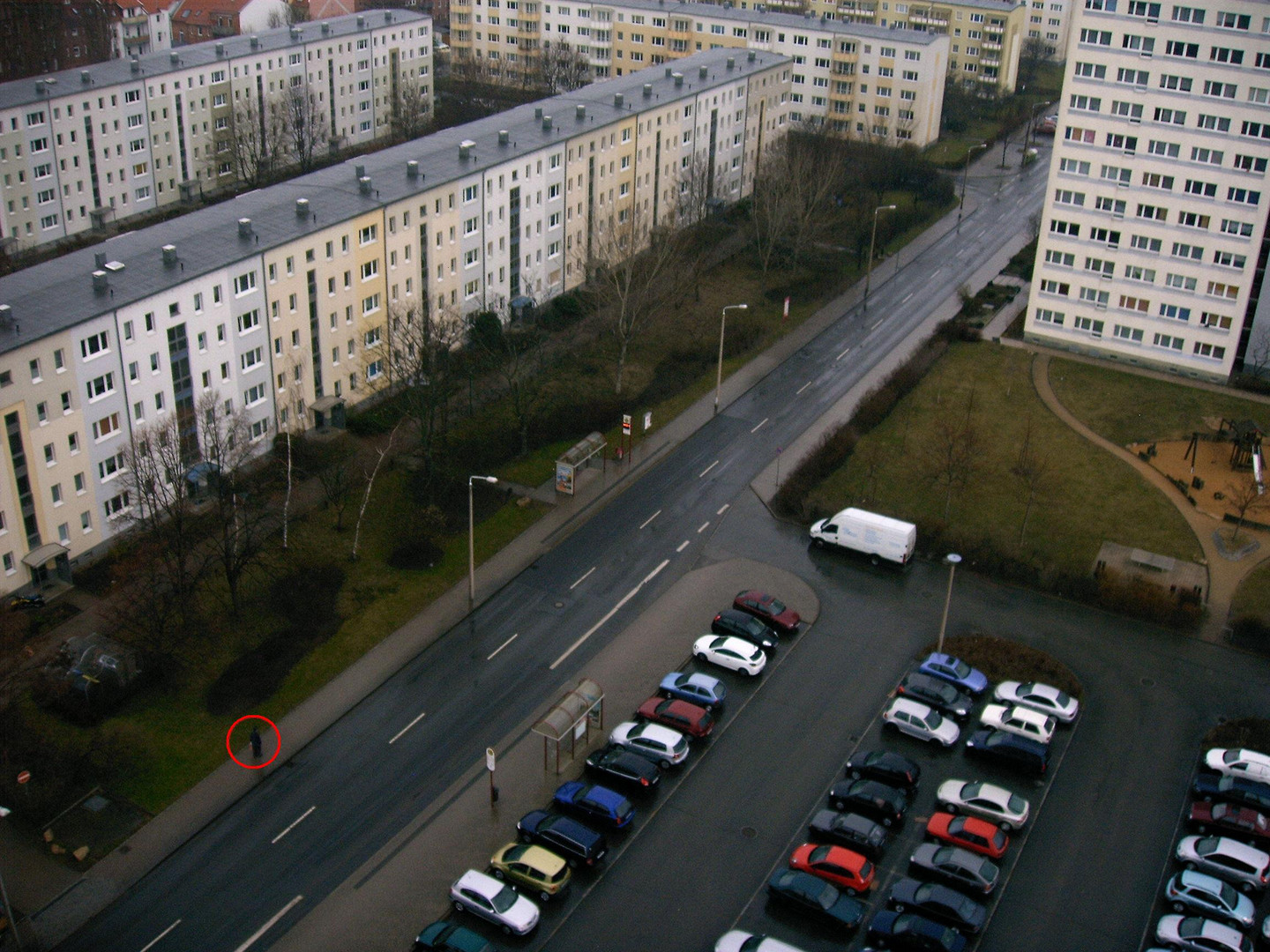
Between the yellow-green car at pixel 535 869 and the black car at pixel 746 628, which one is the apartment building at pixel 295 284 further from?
the yellow-green car at pixel 535 869

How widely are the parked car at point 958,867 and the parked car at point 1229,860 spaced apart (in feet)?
21.0

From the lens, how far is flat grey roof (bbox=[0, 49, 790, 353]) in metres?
55.7

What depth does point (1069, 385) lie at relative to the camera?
3054 inches

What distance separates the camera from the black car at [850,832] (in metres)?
41.8

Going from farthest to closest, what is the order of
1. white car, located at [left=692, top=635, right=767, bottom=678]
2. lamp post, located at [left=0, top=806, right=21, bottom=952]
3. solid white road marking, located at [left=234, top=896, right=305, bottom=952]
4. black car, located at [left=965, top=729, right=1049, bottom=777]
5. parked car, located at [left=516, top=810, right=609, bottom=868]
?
white car, located at [left=692, top=635, right=767, bottom=678], black car, located at [left=965, top=729, right=1049, bottom=777], parked car, located at [left=516, top=810, right=609, bottom=868], solid white road marking, located at [left=234, top=896, right=305, bottom=952], lamp post, located at [left=0, top=806, right=21, bottom=952]

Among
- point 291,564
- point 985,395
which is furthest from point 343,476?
point 985,395

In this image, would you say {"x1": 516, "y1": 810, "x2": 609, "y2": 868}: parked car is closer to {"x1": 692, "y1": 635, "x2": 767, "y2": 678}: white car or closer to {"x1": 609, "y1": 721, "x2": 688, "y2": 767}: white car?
{"x1": 609, "y1": 721, "x2": 688, "y2": 767}: white car

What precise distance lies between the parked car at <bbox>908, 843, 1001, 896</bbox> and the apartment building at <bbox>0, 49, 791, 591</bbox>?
117 feet

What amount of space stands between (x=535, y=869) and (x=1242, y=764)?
2545 cm

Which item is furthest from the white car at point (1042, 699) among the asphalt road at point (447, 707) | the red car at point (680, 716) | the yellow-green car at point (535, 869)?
the yellow-green car at point (535, 869)

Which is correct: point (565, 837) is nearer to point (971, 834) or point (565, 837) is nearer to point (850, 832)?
point (850, 832)

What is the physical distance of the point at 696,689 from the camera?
48.9 m

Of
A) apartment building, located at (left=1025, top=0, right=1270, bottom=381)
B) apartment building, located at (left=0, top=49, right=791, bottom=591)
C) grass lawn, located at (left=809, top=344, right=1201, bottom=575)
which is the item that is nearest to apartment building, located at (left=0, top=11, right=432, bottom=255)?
apartment building, located at (left=0, top=49, right=791, bottom=591)

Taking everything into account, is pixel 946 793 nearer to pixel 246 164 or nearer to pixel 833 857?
pixel 833 857
